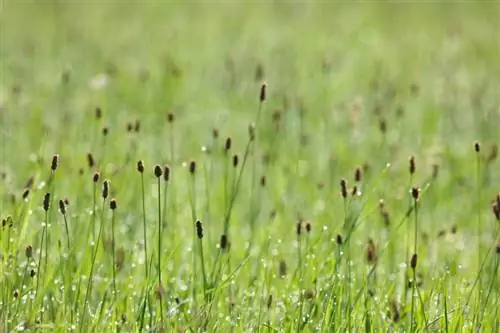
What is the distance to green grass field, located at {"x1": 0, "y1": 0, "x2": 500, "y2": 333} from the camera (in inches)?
143

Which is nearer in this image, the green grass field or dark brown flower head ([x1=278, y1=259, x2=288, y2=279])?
the green grass field

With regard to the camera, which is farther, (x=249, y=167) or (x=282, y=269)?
(x=249, y=167)

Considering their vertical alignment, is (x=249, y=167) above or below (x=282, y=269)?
above

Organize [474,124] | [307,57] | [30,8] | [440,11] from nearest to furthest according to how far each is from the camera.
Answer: [474,124] < [307,57] < [30,8] < [440,11]

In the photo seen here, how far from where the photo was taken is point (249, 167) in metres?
6.21

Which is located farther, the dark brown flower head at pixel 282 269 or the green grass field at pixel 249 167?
the dark brown flower head at pixel 282 269

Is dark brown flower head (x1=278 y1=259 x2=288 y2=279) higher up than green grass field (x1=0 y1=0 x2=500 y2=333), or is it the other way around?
green grass field (x1=0 y1=0 x2=500 y2=333)

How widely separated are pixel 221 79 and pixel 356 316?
197 inches

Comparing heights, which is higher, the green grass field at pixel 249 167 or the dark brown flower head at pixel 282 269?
the green grass field at pixel 249 167

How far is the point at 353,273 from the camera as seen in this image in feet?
13.5

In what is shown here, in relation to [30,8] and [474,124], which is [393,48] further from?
[30,8]

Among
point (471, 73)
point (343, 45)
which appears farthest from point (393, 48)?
point (471, 73)

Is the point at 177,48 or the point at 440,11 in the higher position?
the point at 440,11

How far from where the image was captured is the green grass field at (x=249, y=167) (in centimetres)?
364
